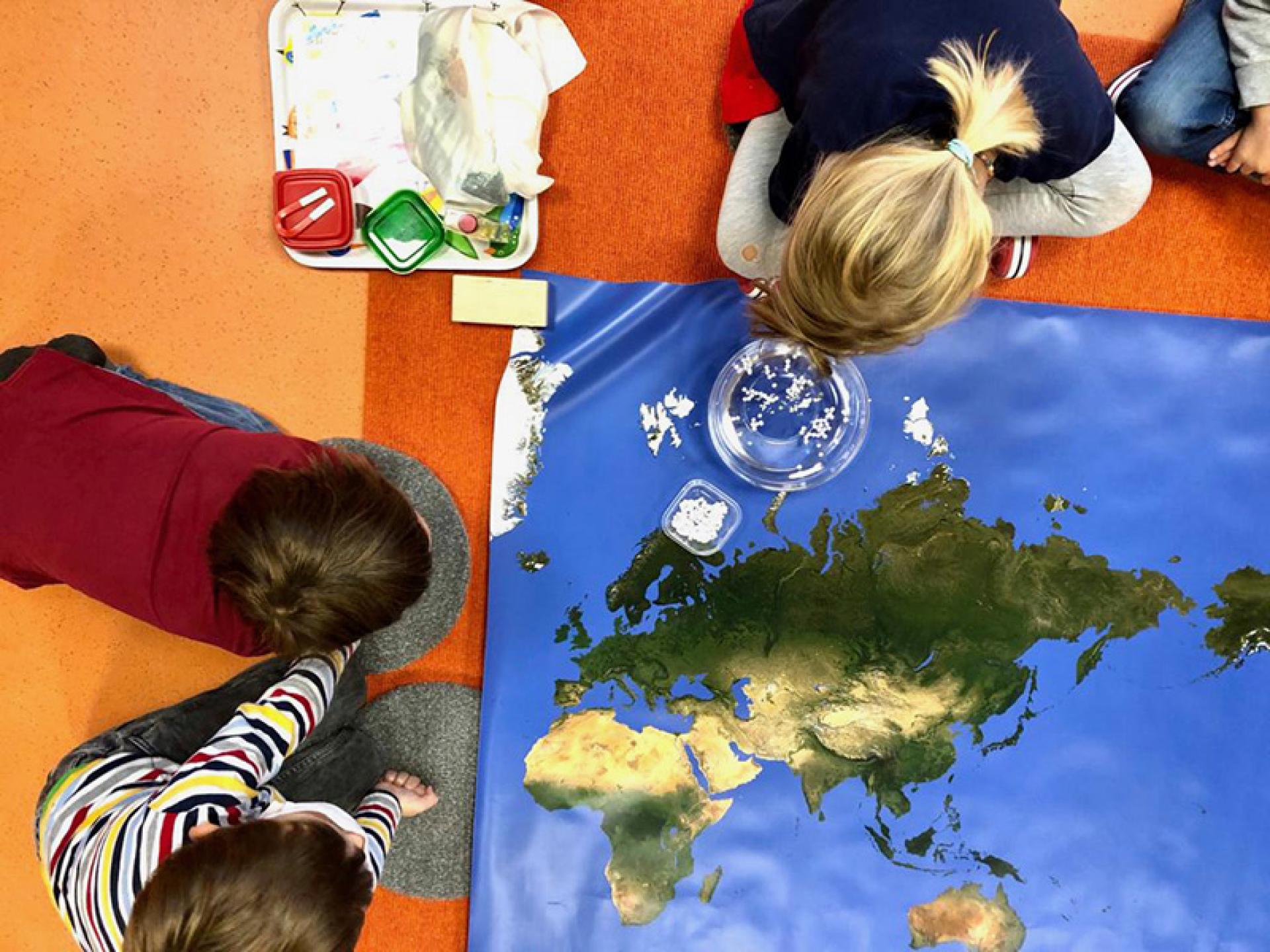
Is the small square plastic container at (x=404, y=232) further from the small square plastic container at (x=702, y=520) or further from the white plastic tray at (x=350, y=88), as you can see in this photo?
the small square plastic container at (x=702, y=520)

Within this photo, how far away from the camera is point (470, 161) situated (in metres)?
1.16

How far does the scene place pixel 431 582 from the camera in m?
1.23

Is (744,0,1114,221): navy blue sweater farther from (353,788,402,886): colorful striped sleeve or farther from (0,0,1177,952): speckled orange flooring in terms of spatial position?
(353,788,402,886): colorful striped sleeve

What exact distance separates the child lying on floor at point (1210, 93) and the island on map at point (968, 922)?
3.63ft

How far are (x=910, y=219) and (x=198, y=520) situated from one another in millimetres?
827

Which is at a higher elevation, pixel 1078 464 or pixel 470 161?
pixel 470 161

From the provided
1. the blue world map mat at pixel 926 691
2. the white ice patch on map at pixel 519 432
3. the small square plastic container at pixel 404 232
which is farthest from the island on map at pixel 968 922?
the small square plastic container at pixel 404 232

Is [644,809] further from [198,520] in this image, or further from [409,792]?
[198,520]

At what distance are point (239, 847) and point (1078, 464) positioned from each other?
3.83 feet

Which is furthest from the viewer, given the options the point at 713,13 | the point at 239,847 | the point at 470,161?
the point at 713,13

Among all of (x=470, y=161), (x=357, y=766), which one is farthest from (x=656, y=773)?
(x=470, y=161)

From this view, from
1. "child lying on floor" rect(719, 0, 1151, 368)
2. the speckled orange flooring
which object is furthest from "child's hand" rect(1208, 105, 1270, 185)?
"child lying on floor" rect(719, 0, 1151, 368)

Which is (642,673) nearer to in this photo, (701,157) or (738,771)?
(738,771)

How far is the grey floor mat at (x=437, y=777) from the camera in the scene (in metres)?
1.21
